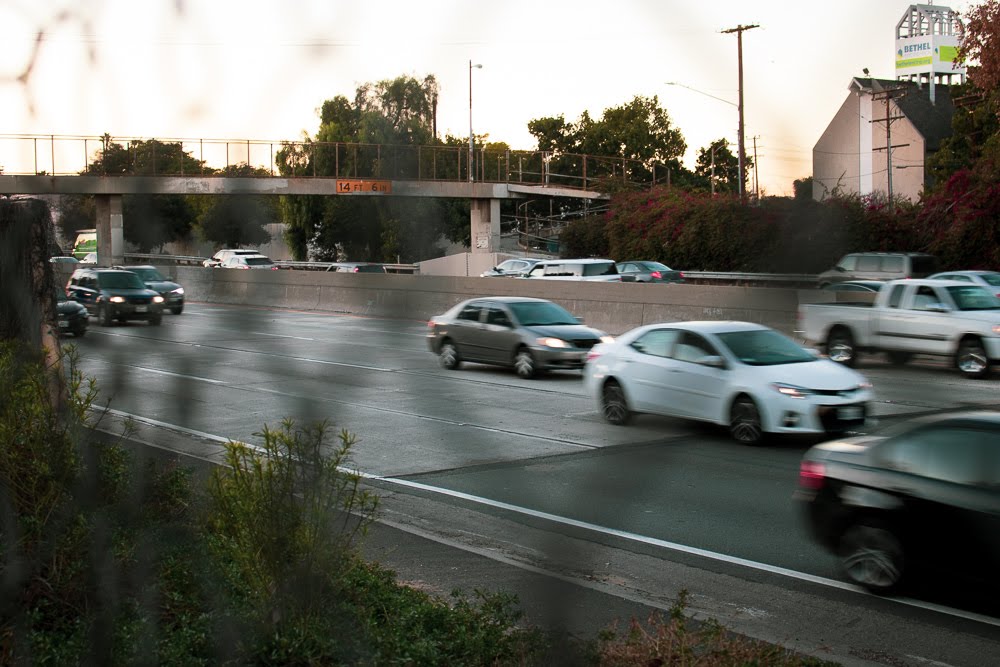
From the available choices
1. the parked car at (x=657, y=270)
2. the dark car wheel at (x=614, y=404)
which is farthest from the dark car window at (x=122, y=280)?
the dark car wheel at (x=614, y=404)

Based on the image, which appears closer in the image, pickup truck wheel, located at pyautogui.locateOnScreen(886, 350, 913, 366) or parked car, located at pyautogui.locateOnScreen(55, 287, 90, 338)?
parked car, located at pyautogui.locateOnScreen(55, 287, 90, 338)

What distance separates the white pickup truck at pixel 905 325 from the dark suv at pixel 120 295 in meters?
1.25

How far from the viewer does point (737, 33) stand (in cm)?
136

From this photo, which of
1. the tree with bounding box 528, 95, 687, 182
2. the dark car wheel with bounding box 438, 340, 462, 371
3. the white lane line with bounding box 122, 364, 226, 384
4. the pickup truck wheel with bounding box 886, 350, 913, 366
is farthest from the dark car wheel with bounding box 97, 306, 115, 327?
the dark car wheel with bounding box 438, 340, 462, 371

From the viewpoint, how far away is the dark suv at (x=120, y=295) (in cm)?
222

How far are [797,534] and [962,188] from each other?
19.7ft

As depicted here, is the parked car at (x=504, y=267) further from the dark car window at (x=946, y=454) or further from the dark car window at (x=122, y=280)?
the dark car window at (x=946, y=454)

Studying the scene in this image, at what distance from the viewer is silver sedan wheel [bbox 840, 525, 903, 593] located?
19.9ft

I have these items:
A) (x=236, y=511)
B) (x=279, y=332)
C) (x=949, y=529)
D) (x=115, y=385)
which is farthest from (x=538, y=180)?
(x=949, y=529)

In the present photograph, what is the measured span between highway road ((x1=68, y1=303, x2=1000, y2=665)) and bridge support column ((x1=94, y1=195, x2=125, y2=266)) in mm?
179

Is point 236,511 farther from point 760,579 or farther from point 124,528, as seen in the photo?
point 760,579

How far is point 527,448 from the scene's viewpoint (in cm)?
730

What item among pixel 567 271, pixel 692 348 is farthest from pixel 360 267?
pixel 567 271

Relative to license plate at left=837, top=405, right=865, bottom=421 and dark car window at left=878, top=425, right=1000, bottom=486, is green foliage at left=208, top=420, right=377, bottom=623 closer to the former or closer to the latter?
dark car window at left=878, top=425, right=1000, bottom=486
